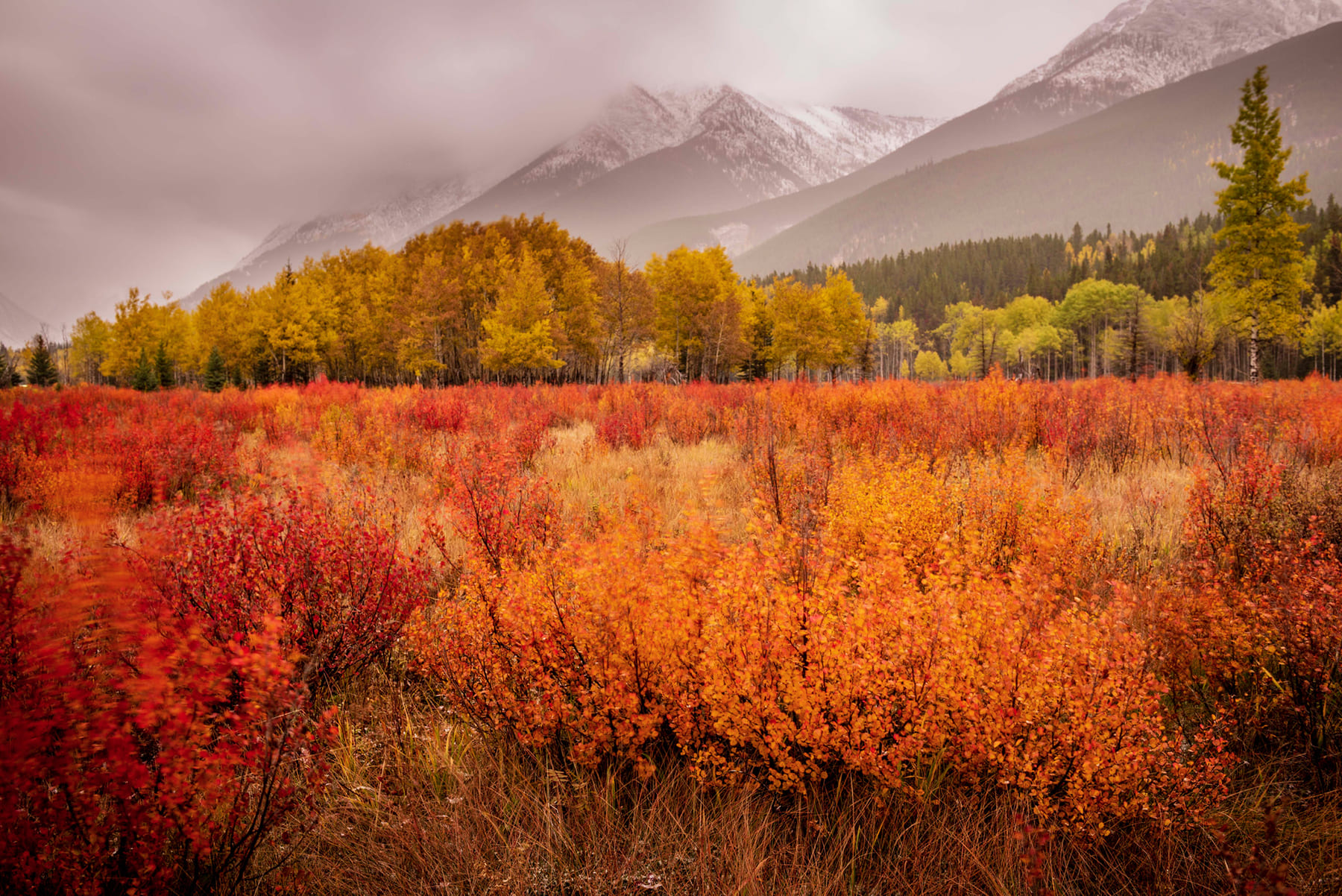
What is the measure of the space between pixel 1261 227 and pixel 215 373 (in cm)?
5955

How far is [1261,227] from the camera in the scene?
19297 millimetres

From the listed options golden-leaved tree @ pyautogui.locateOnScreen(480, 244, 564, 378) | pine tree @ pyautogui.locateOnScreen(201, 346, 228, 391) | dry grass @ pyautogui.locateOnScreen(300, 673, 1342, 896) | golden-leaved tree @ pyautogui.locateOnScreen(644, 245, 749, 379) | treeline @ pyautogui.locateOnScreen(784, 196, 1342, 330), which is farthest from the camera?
treeline @ pyautogui.locateOnScreen(784, 196, 1342, 330)

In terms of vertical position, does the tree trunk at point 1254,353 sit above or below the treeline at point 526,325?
below

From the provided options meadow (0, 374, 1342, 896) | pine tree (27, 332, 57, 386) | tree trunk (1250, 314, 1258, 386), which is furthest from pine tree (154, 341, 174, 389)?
tree trunk (1250, 314, 1258, 386)

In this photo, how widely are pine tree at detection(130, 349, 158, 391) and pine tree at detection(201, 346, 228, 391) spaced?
3.51 metres

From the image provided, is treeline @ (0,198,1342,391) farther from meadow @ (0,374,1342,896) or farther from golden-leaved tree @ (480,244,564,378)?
meadow @ (0,374,1342,896)

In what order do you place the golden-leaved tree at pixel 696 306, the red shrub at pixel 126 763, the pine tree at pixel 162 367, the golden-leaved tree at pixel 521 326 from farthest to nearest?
the pine tree at pixel 162 367
the golden-leaved tree at pixel 696 306
the golden-leaved tree at pixel 521 326
the red shrub at pixel 126 763

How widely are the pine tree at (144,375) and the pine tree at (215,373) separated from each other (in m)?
3.51

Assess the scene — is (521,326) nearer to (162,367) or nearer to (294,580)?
(294,580)

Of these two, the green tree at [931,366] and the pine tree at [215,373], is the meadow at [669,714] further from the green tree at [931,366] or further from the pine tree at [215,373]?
the green tree at [931,366]

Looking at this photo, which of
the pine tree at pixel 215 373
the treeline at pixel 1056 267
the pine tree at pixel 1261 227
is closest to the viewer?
the pine tree at pixel 1261 227

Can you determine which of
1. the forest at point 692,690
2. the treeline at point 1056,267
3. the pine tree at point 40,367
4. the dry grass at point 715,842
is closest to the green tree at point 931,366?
the treeline at point 1056,267

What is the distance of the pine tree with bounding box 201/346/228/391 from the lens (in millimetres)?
40594

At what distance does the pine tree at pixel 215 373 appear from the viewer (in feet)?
133
